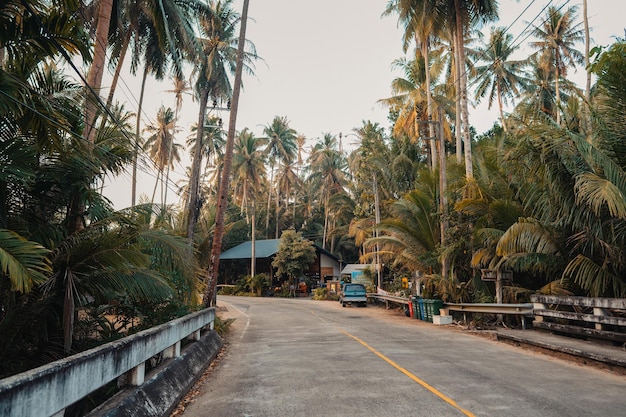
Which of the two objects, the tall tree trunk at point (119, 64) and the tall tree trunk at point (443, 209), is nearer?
the tall tree trunk at point (119, 64)

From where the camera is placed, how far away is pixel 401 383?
7137 mm

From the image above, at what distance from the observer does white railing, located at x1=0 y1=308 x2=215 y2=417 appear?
115 inches

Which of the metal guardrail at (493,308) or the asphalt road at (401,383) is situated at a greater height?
the metal guardrail at (493,308)

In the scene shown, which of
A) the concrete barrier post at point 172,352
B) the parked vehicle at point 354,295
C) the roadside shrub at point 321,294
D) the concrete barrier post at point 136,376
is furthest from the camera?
the roadside shrub at point 321,294

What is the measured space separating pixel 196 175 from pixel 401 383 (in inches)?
785

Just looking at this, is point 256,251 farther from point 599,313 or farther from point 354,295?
point 599,313

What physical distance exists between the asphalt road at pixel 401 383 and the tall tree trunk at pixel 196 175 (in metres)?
10.1

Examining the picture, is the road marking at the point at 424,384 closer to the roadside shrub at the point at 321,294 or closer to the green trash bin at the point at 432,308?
the green trash bin at the point at 432,308

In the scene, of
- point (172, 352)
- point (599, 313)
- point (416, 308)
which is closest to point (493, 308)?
point (599, 313)

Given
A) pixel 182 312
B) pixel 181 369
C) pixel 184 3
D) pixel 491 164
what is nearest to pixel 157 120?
pixel 184 3

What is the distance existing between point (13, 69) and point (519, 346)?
12638 mm

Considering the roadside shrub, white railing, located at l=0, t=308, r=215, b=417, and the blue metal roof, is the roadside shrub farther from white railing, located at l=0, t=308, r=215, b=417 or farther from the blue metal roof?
white railing, located at l=0, t=308, r=215, b=417

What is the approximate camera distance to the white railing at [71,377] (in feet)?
9.56

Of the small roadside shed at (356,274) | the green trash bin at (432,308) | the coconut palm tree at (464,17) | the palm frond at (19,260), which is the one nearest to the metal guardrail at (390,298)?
the green trash bin at (432,308)
